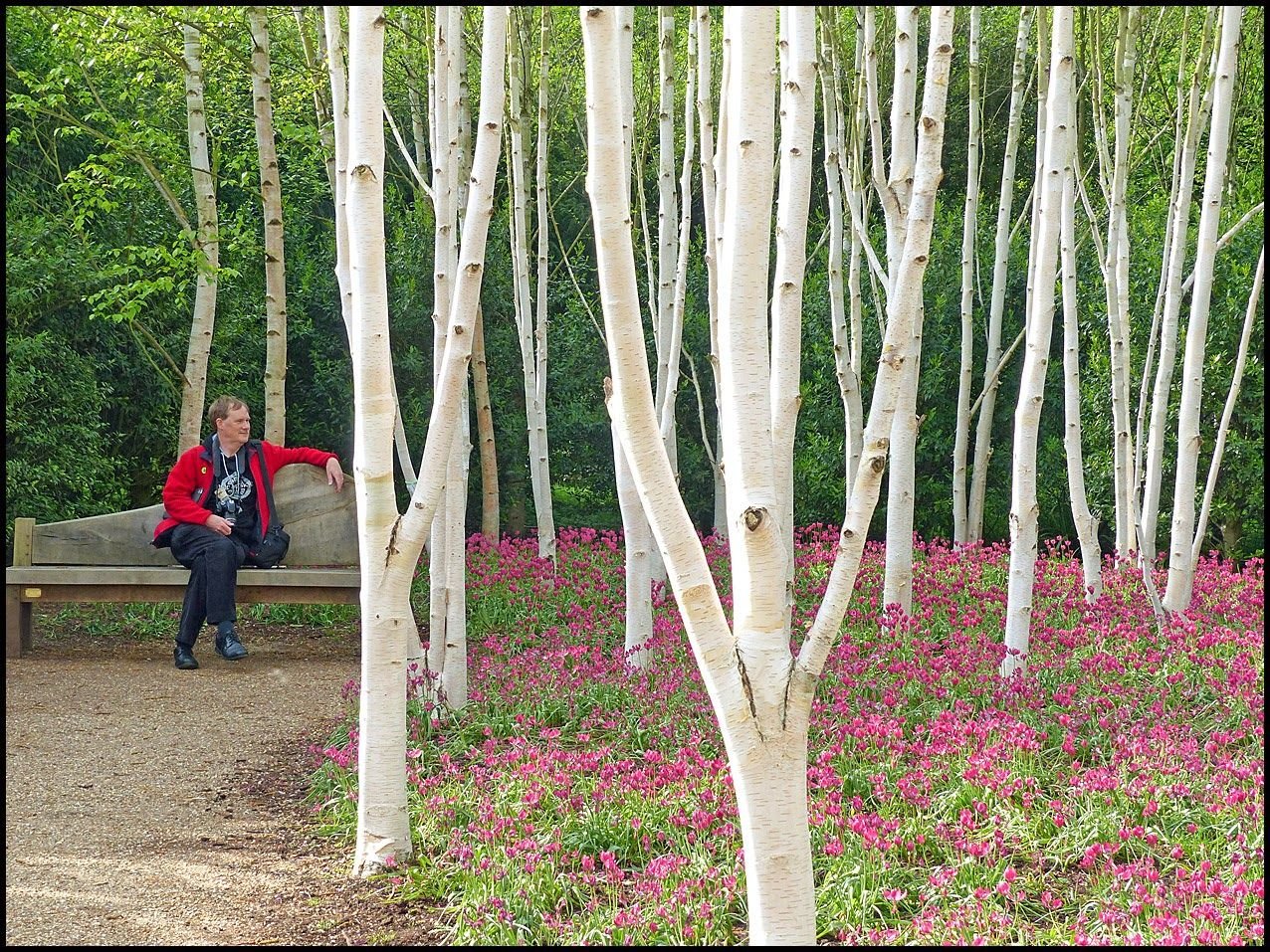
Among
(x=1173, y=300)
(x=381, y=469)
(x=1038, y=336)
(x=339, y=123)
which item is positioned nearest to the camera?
(x=381, y=469)

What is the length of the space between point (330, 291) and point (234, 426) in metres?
3.57

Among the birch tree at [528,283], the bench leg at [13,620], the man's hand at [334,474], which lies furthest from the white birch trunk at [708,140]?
the bench leg at [13,620]

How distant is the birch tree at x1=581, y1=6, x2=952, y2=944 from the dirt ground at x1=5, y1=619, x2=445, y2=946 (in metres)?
1.17

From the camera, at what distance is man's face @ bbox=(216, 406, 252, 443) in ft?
21.5

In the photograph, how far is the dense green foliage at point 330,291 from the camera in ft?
25.2

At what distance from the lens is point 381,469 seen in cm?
342

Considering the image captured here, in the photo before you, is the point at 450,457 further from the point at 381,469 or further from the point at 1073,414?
the point at 1073,414

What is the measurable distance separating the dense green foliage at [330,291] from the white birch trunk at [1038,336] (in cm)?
301

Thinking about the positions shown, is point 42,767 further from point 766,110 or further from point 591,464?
point 591,464

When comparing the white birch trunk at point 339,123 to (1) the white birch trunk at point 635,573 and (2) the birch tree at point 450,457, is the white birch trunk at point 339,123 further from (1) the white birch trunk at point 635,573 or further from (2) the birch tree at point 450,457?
(1) the white birch trunk at point 635,573

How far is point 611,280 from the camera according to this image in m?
2.33

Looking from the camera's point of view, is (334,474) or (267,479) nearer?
(267,479)

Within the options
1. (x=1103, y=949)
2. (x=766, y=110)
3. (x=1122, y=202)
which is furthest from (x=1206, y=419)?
(x=766, y=110)

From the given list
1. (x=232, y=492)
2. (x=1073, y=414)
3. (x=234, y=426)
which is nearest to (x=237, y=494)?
(x=232, y=492)
